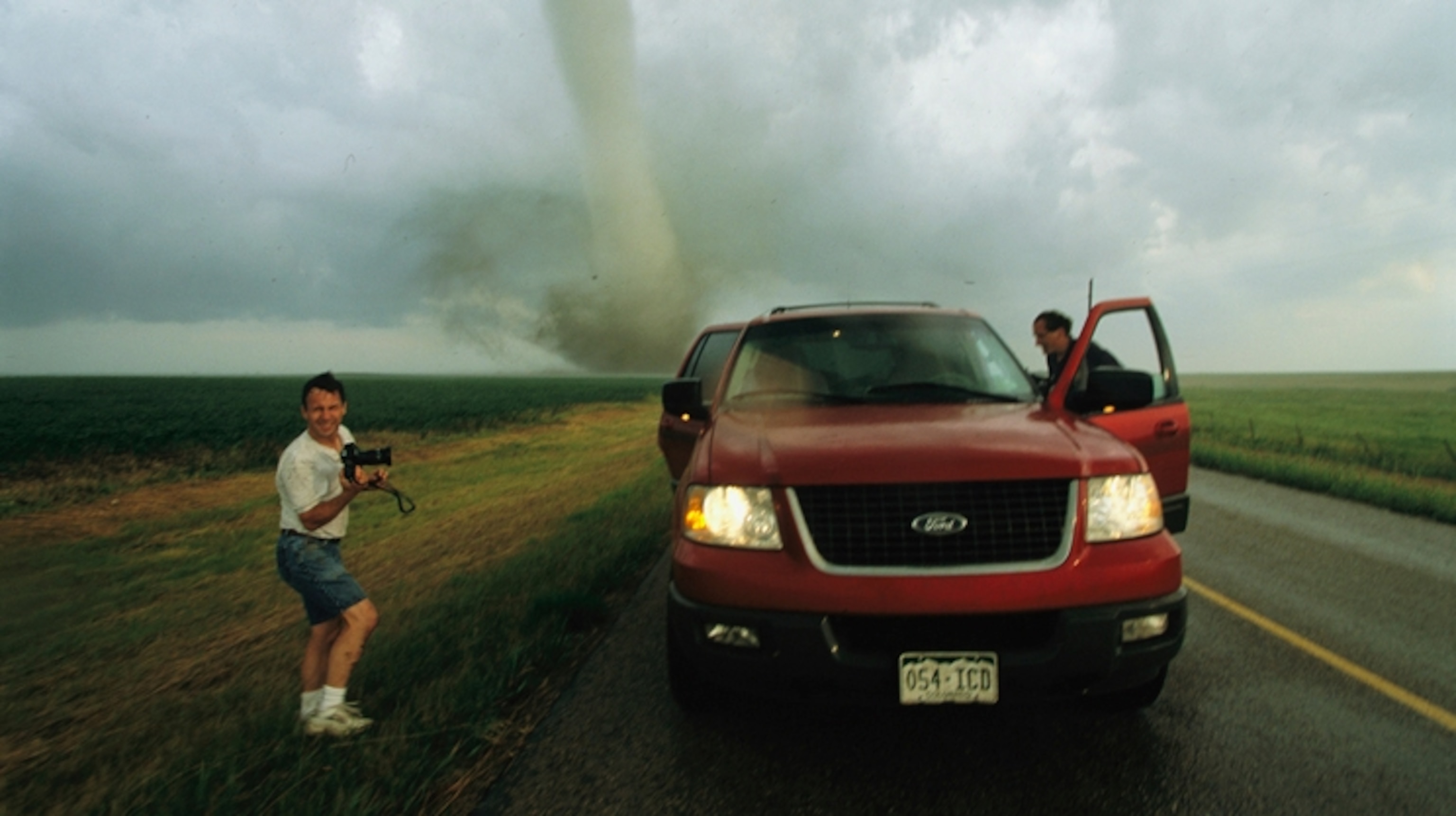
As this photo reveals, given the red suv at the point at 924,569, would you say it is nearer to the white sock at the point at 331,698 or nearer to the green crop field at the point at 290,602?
the green crop field at the point at 290,602

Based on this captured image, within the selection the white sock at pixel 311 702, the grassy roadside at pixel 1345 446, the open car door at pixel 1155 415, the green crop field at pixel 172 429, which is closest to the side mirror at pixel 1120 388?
the open car door at pixel 1155 415

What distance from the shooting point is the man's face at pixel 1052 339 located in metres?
6.63

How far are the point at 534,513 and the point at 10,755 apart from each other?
666 centimetres

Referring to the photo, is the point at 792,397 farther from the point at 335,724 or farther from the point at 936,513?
the point at 335,724

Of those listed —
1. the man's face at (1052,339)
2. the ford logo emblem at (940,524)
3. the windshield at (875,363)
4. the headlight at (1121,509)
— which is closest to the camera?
the ford logo emblem at (940,524)

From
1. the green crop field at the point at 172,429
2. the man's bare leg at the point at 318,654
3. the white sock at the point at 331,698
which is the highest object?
the man's bare leg at the point at 318,654

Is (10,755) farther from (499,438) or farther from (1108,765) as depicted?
(499,438)

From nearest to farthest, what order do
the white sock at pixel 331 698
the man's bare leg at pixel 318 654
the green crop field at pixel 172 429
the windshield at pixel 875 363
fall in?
1. the white sock at pixel 331 698
2. the man's bare leg at pixel 318 654
3. the windshield at pixel 875 363
4. the green crop field at pixel 172 429

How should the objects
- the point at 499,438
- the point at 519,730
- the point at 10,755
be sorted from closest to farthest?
the point at 519,730 < the point at 10,755 < the point at 499,438

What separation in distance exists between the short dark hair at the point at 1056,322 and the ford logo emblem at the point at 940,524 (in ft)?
14.3

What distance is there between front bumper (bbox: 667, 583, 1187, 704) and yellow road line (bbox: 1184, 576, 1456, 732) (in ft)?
5.44

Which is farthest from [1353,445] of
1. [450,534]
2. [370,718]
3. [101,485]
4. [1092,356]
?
[101,485]

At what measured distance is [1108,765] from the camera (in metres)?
2.98

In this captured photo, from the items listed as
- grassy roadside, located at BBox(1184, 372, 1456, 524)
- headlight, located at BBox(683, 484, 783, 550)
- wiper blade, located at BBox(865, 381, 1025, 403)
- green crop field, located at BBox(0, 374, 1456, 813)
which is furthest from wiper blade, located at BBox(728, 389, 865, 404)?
grassy roadside, located at BBox(1184, 372, 1456, 524)
